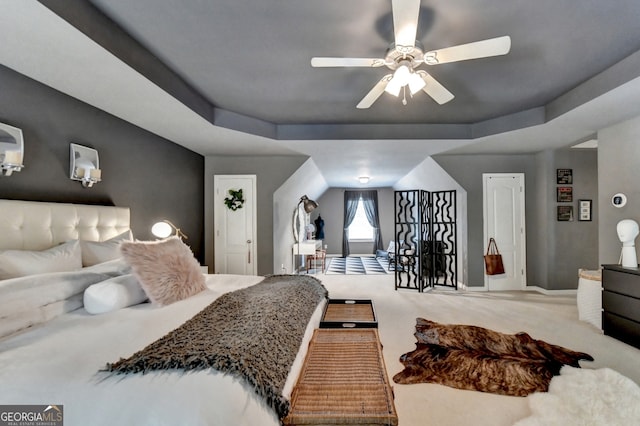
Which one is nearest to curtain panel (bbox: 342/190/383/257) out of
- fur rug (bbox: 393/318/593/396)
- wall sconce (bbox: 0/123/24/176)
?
fur rug (bbox: 393/318/593/396)

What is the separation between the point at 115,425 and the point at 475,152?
5312mm

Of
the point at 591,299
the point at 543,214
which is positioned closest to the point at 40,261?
the point at 591,299

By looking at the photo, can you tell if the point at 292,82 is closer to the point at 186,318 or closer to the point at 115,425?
the point at 186,318

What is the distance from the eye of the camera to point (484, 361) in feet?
8.37

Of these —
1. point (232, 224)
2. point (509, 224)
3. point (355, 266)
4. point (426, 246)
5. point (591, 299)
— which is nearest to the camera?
point (591, 299)

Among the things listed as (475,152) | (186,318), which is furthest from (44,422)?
(475,152)

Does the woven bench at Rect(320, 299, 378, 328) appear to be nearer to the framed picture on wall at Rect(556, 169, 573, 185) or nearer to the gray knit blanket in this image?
the gray knit blanket

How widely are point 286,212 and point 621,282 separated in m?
4.75

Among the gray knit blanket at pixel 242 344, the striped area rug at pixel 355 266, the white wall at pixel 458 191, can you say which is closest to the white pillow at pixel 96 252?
the gray knit blanket at pixel 242 344

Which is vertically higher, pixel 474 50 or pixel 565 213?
pixel 474 50

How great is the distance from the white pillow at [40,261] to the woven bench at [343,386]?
1683mm

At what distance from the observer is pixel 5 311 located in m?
1.37

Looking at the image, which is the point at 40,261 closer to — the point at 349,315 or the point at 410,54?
the point at 349,315

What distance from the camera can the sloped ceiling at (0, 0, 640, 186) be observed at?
1.82m
